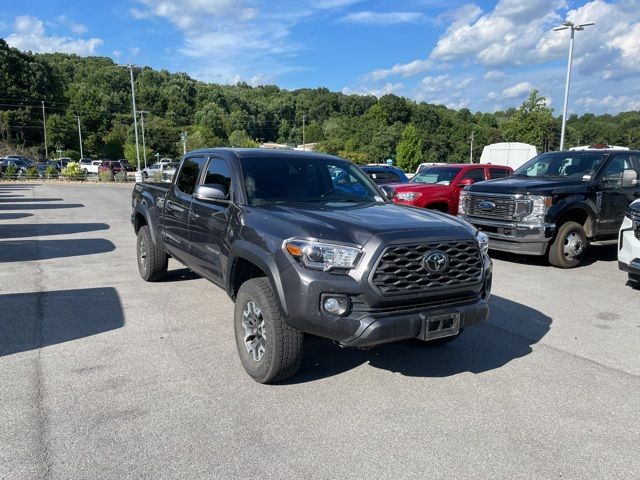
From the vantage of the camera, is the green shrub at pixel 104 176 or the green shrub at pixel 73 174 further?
the green shrub at pixel 104 176

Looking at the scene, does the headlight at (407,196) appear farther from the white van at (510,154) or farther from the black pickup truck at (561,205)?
the white van at (510,154)

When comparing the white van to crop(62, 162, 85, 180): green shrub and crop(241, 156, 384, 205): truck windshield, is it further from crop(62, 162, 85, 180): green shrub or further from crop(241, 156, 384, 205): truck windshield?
crop(62, 162, 85, 180): green shrub

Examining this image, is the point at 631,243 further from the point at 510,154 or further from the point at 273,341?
the point at 510,154

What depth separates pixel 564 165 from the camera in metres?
9.24

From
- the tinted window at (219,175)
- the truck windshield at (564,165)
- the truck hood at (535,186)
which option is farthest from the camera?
the truck windshield at (564,165)

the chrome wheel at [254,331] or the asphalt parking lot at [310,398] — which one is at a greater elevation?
the chrome wheel at [254,331]

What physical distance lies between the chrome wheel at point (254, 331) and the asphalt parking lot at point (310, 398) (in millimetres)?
240

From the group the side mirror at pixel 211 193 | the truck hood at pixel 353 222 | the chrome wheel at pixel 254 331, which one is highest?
the side mirror at pixel 211 193

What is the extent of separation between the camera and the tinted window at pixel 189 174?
5426 millimetres

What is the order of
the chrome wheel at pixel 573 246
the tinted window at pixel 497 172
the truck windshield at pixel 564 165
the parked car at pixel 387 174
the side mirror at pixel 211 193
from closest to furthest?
the side mirror at pixel 211 193 < the chrome wheel at pixel 573 246 < the truck windshield at pixel 564 165 < the tinted window at pixel 497 172 < the parked car at pixel 387 174

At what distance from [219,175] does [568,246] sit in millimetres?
6320

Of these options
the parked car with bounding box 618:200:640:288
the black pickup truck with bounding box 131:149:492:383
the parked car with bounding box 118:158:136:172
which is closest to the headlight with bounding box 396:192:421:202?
the parked car with bounding box 618:200:640:288

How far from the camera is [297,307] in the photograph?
336cm

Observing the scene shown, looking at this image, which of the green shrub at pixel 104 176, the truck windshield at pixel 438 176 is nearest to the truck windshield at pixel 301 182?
the truck windshield at pixel 438 176
